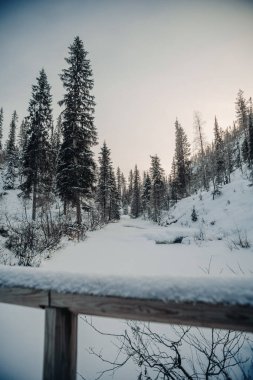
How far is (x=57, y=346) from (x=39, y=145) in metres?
25.3

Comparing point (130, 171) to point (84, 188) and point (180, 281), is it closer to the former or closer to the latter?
point (84, 188)

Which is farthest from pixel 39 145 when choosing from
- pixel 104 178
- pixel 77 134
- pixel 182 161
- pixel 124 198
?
pixel 124 198

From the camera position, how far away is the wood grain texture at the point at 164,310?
91 centimetres

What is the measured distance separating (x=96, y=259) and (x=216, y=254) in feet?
12.6

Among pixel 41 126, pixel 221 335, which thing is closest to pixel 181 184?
pixel 41 126

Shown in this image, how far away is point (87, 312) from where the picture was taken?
1.13 m

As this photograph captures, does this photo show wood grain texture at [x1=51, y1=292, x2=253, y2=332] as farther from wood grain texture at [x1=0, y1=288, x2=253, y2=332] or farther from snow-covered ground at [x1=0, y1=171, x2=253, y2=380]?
snow-covered ground at [x1=0, y1=171, x2=253, y2=380]

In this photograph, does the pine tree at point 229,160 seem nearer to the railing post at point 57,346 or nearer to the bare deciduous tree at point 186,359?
the bare deciduous tree at point 186,359

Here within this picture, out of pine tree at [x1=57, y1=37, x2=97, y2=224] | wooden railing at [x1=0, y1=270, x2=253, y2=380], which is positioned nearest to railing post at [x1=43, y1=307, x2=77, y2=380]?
wooden railing at [x1=0, y1=270, x2=253, y2=380]

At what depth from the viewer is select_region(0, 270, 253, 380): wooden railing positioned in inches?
36.4

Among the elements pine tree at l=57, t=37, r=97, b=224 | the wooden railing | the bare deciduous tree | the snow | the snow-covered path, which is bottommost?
the bare deciduous tree

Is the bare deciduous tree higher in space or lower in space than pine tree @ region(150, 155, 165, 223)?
lower

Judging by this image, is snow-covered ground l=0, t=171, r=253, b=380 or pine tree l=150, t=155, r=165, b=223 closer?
snow-covered ground l=0, t=171, r=253, b=380

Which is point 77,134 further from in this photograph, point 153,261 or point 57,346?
point 57,346
